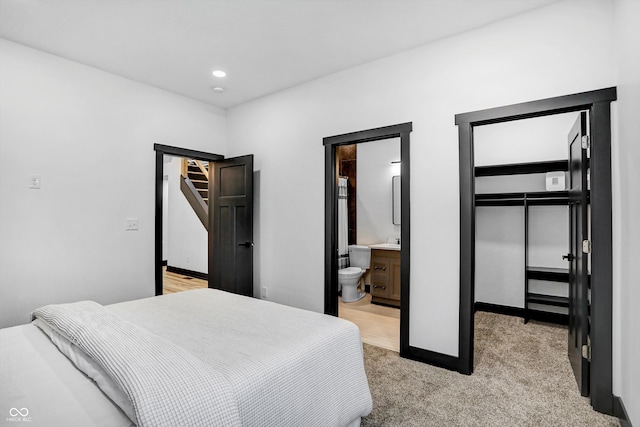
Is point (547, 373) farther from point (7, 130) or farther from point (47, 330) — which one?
point (7, 130)

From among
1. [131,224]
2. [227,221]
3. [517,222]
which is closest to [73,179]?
[131,224]

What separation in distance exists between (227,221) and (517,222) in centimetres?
372

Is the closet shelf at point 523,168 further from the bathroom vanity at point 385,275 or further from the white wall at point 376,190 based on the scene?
the bathroom vanity at point 385,275

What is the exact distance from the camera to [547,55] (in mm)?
2377

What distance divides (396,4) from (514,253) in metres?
3.42

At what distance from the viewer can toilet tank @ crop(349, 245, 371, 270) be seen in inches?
206

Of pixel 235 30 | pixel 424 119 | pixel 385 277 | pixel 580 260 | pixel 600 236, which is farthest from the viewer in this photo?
pixel 385 277

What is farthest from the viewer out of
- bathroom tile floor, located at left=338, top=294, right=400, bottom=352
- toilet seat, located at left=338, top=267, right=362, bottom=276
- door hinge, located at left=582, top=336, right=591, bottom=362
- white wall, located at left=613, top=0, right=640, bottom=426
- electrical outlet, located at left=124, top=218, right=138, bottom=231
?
toilet seat, located at left=338, top=267, right=362, bottom=276

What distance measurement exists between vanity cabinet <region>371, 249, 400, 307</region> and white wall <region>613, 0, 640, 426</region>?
8.57 feet

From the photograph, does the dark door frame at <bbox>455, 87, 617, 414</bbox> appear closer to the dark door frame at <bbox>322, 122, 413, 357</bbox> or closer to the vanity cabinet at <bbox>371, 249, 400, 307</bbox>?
the dark door frame at <bbox>322, 122, 413, 357</bbox>

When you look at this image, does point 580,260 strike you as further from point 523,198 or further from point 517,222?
point 517,222

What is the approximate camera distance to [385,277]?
4.71m

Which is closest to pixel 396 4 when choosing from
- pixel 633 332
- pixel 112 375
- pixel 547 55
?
pixel 547 55

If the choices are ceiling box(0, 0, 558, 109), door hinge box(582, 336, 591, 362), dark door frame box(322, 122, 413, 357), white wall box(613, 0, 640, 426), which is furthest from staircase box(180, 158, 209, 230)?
white wall box(613, 0, 640, 426)
